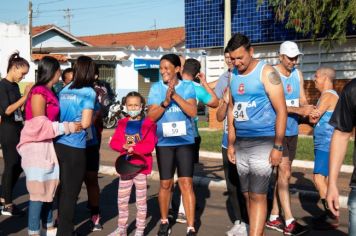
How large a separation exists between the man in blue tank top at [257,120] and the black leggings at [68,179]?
1669 mm

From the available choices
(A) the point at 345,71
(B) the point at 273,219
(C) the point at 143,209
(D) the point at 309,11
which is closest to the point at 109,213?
(C) the point at 143,209

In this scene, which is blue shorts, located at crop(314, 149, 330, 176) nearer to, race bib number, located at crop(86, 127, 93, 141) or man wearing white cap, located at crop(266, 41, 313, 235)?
man wearing white cap, located at crop(266, 41, 313, 235)

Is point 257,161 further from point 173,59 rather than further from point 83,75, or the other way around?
point 83,75

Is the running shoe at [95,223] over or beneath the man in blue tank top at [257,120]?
beneath

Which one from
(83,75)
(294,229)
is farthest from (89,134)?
(294,229)

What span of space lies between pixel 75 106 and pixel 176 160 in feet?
4.50

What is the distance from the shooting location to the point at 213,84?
801 centimetres

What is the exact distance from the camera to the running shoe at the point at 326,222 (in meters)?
7.21

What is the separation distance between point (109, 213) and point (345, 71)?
406 inches

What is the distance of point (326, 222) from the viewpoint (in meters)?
7.32

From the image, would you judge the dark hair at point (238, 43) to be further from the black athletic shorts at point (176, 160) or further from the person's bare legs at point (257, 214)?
the black athletic shorts at point (176, 160)

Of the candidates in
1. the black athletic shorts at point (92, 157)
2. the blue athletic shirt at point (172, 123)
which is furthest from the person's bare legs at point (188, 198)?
the black athletic shorts at point (92, 157)

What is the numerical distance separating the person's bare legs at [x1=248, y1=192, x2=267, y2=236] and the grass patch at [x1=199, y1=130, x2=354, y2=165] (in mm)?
6266

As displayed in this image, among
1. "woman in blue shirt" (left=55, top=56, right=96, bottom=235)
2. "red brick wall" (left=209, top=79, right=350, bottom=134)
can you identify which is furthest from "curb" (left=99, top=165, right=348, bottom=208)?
"red brick wall" (left=209, top=79, right=350, bottom=134)
